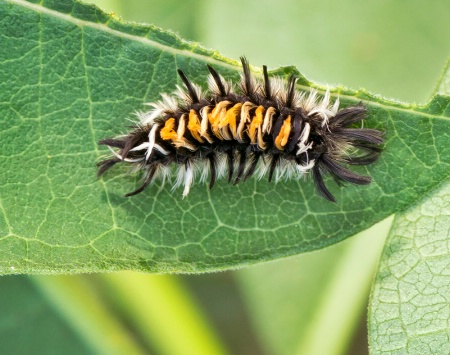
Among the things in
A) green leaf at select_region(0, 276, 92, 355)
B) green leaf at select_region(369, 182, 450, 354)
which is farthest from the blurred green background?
green leaf at select_region(369, 182, 450, 354)

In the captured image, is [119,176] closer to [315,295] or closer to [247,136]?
[247,136]

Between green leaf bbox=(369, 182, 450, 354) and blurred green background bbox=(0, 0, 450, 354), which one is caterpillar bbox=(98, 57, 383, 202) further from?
blurred green background bbox=(0, 0, 450, 354)

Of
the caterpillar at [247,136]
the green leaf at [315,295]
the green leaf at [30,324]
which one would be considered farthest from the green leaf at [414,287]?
the green leaf at [30,324]

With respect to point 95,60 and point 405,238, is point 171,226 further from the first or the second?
point 405,238

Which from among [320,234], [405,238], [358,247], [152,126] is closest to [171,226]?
[152,126]

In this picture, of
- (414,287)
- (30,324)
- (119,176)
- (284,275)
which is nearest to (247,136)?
(119,176)

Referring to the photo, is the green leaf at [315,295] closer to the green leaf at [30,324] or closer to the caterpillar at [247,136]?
the green leaf at [30,324]
